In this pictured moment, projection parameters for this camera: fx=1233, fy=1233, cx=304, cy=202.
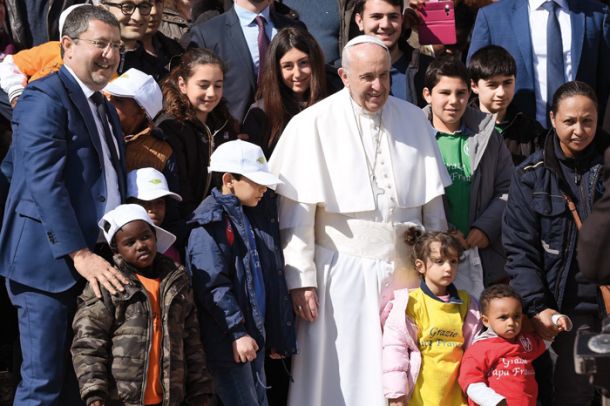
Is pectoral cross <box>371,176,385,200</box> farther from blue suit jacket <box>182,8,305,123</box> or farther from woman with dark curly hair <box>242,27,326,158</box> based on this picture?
blue suit jacket <box>182,8,305,123</box>

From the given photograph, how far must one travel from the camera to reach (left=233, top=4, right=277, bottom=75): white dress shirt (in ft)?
26.2

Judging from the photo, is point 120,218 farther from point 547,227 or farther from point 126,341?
point 547,227

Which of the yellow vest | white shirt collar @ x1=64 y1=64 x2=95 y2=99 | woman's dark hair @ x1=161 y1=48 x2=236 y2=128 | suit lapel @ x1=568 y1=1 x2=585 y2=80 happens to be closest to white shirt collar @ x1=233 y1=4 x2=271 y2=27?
woman's dark hair @ x1=161 y1=48 x2=236 y2=128

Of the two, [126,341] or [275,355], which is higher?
[126,341]

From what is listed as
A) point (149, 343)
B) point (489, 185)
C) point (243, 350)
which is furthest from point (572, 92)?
point (149, 343)

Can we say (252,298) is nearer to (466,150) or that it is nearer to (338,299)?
(338,299)

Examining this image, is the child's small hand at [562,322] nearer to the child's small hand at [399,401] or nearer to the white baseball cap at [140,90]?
the child's small hand at [399,401]

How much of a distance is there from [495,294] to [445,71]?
157 centimetres

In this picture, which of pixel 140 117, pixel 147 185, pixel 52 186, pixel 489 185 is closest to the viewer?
pixel 52 186

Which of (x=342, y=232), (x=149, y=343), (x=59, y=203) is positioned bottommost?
(x=149, y=343)

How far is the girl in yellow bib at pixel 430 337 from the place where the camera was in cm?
680

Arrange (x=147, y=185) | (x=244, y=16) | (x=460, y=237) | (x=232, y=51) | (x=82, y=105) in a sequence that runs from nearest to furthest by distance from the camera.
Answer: (x=82, y=105) < (x=147, y=185) < (x=460, y=237) < (x=232, y=51) < (x=244, y=16)

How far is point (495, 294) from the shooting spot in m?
6.77

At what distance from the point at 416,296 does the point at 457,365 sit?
1.45 ft
